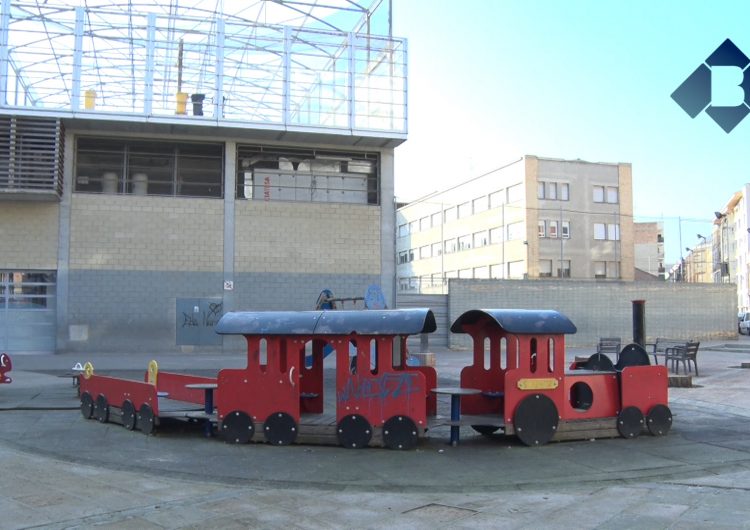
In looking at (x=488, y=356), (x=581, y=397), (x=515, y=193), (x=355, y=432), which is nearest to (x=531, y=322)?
(x=581, y=397)

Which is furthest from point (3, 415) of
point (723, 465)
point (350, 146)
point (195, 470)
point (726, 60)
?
point (350, 146)

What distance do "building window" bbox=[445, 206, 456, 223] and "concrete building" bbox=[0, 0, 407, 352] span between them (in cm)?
3997

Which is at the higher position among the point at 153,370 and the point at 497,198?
the point at 497,198

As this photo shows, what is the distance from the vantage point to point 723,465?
837cm

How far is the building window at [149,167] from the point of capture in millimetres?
26578

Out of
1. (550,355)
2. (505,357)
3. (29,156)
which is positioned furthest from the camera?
(29,156)

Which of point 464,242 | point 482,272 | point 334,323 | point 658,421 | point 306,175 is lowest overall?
point 658,421

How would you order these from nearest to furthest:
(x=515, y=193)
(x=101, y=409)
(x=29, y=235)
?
(x=101, y=409)
(x=29, y=235)
(x=515, y=193)

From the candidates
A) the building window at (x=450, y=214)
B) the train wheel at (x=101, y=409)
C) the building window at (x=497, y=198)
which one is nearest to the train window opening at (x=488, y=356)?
the train wheel at (x=101, y=409)

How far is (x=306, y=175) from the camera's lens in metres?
28.1

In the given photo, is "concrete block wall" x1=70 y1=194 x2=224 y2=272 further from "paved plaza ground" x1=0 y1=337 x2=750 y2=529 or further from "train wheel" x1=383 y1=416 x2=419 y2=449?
"train wheel" x1=383 y1=416 x2=419 y2=449

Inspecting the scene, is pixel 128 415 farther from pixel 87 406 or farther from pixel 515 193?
pixel 515 193

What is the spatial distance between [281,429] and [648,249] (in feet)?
266

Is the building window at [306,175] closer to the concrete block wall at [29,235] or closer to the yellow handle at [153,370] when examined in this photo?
the concrete block wall at [29,235]
